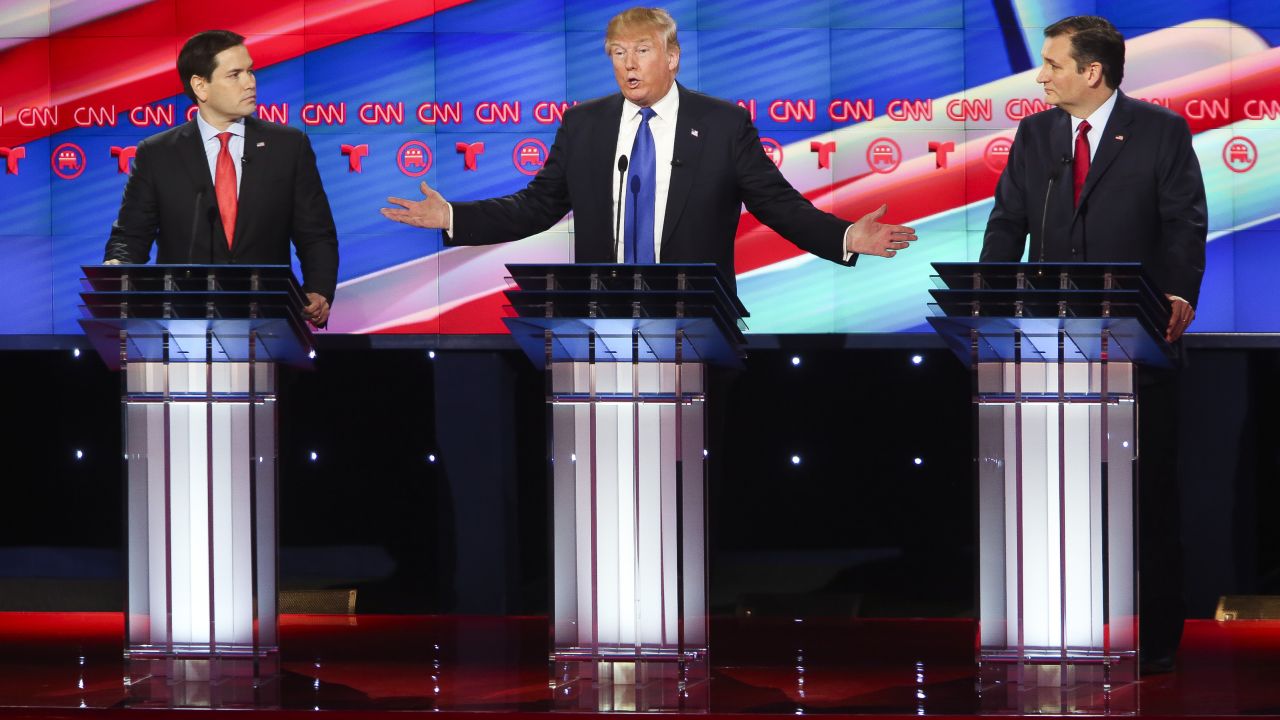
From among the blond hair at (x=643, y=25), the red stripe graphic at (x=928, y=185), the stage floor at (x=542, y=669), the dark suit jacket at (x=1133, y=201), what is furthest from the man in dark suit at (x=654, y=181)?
the red stripe graphic at (x=928, y=185)

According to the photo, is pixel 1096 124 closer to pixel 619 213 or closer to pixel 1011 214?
pixel 1011 214

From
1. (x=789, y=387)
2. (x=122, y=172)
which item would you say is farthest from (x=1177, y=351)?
(x=122, y=172)

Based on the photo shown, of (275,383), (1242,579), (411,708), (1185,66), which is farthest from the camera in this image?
(1185,66)

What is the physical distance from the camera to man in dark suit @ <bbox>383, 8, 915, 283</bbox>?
3.83 metres

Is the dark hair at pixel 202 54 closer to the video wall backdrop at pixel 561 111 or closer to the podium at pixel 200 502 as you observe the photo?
the podium at pixel 200 502

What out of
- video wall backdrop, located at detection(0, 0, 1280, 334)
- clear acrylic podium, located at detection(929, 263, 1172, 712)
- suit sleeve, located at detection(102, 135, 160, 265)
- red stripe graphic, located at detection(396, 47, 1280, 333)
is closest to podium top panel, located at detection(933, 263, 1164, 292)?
clear acrylic podium, located at detection(929, 263, 1172, 712)

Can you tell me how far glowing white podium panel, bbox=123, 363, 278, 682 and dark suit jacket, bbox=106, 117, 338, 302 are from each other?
1.91 ft

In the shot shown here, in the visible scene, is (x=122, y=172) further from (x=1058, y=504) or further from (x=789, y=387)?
(x=1058, y=504)

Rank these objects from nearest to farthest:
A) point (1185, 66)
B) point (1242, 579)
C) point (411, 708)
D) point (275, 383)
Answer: point (411, 708), point (275, 383), point (1242, 579), point (1185, 66)

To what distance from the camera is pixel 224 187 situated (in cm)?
416

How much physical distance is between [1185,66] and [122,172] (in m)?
5.26

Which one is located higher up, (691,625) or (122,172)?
(122,172)

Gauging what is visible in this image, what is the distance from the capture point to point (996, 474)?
3453mm

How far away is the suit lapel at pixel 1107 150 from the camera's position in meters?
3.78
